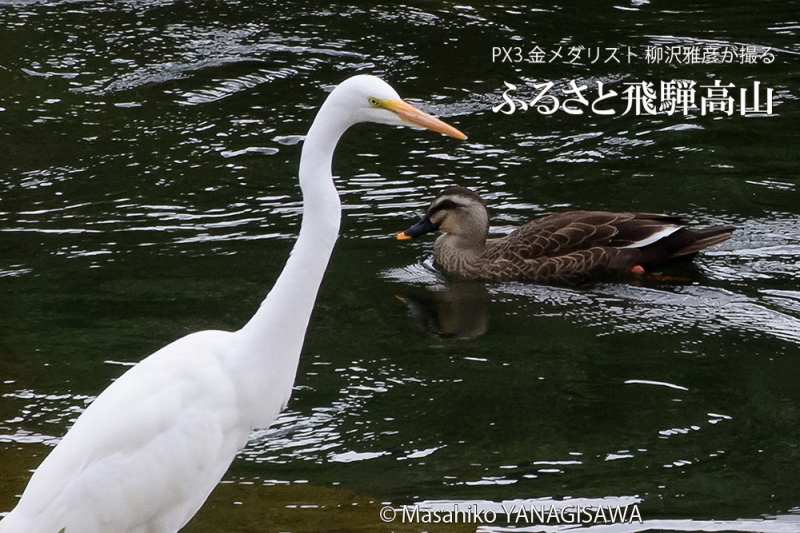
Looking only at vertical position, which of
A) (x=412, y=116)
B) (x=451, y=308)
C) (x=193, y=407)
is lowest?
(x=451, y=308)

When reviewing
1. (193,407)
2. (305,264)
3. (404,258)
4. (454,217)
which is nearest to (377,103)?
(305,264)

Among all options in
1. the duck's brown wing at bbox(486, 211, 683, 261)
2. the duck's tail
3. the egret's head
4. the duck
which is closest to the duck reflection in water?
the duck

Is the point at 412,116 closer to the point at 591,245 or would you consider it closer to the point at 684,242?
the point at 591,245

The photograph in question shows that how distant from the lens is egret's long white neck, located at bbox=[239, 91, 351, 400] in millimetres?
5625

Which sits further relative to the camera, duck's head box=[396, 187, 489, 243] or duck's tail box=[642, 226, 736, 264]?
duck's head box=[396, 187, 489, 243]

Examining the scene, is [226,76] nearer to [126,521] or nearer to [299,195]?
[299,195]

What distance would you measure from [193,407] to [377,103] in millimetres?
1452

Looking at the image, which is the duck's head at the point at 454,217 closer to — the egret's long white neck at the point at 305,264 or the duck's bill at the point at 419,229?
the duck's bill at the point at 419,229

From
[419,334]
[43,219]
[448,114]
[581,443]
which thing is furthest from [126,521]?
[448,114]

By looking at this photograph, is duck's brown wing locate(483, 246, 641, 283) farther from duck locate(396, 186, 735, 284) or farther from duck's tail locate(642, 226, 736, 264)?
duck's tail locate(642, 226, 736, 264)

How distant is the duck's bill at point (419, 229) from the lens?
10391mm

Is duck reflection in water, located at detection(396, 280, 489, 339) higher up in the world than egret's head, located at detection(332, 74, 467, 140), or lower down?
lower down

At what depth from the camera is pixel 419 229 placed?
1038 centimetres

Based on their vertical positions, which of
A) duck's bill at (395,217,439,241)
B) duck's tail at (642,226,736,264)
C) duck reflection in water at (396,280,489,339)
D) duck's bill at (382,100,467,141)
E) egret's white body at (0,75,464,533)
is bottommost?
duck reflection in water at (396,280,489,339)
